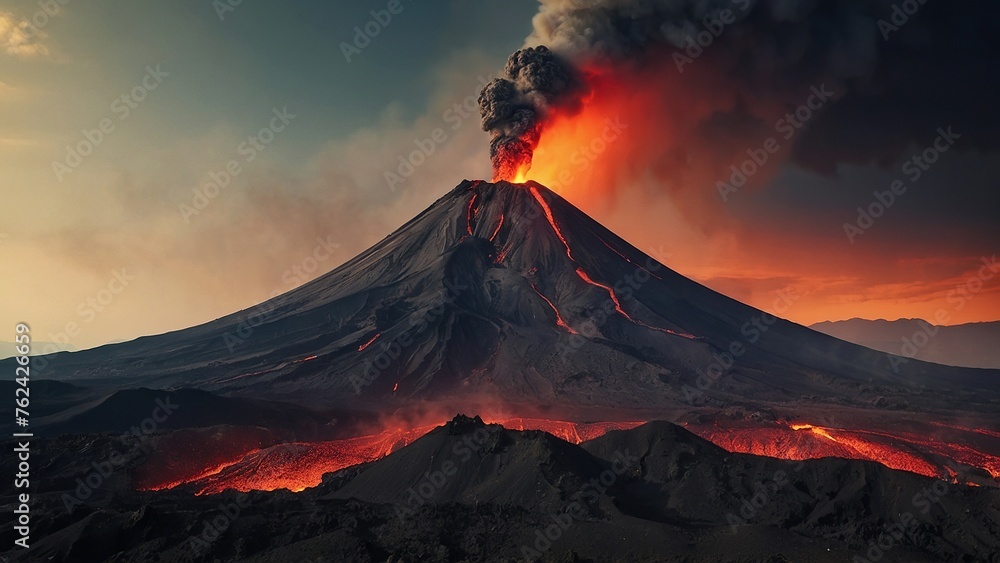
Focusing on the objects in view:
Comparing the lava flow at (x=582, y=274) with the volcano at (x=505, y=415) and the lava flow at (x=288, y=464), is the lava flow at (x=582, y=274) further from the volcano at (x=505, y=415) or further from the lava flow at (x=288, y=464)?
the lava flow at (x=288, y=464)

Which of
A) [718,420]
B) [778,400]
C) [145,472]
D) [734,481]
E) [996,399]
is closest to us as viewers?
[734,481]

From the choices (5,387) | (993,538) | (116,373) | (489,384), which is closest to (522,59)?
(489,384)

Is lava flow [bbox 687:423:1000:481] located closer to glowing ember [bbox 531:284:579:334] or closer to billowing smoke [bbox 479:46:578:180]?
glowing ember [bbox 531:284:579:334]

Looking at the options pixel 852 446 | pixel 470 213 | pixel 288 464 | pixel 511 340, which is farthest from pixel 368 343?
pixel 852 446

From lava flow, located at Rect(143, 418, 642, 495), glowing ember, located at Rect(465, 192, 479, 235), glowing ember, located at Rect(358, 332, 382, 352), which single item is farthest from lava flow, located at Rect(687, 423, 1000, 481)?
glowing ember, located at Rect(465, 192, 479, 235)

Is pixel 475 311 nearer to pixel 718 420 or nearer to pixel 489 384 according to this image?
pixel 489 384

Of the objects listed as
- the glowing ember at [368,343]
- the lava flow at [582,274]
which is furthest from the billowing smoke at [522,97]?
the glowing ember at [368,343]

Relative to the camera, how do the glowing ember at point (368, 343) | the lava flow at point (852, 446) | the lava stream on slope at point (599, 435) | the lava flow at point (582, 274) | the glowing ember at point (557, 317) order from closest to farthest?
the lava stream on slope at point (599, 435)
the lava flow at point (852, 446)
the glowing ember at point (368, 343)
the glowing ember at point (557, 317)
the lava flow at point (582, 274)

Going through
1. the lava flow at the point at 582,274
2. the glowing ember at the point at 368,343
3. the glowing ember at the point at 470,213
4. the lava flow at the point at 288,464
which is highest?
the glowing ember at the point at 470,213
